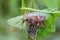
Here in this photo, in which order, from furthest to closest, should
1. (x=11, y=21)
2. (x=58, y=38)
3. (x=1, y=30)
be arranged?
(x=1, y=30)
(x=58, y=38)
(x=11, y=21)

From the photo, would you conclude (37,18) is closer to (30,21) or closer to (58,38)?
(30,21)

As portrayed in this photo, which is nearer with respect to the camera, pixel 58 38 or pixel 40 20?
pixel 40 20

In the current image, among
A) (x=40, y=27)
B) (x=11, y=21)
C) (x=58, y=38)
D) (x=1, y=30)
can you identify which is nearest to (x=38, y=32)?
(x=40, y=27)

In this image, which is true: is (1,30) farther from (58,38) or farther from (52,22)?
(52,22)

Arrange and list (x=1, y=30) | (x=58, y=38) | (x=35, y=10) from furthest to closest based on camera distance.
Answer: (x=1, y=30) → (x=58, y=38) → (x=35, y=10)

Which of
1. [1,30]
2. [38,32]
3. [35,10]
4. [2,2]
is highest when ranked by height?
[35,10]

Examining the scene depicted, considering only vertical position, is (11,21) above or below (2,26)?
above

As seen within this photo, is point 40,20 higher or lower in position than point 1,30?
higher

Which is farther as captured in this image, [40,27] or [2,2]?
[2,2]

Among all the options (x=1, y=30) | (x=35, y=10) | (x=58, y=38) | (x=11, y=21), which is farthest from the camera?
(x=1, y=30)
